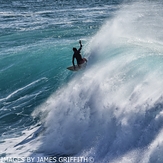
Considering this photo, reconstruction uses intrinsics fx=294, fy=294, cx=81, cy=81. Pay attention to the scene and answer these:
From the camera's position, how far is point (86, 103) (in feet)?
43.2

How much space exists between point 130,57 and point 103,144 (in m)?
6.82

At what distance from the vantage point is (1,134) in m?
13.0

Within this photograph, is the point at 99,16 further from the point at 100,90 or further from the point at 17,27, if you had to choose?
the point at 100,90

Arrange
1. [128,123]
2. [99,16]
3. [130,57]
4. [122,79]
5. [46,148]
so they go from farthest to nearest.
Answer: [99,16] < [130,57] < [122,79] < [46,148] < [128,123]

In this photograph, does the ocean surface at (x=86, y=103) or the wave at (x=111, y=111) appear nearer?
the wave at (x=111, y=111)

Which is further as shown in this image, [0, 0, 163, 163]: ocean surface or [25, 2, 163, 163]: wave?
[0, 0, 163, 163]: ocean surface

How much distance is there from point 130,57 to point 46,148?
23.8 feet

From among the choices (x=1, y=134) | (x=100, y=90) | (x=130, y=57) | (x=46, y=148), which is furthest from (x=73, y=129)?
(x=130, y=57)

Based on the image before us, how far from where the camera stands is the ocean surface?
1016 cm

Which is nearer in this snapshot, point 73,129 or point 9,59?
point 73,129

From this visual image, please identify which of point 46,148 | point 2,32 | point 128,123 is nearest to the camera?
point 128,123

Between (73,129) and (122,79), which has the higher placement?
(122,79)

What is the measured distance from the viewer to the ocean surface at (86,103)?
400 inches

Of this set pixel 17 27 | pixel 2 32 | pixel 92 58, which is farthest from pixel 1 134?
pixel 17 27
